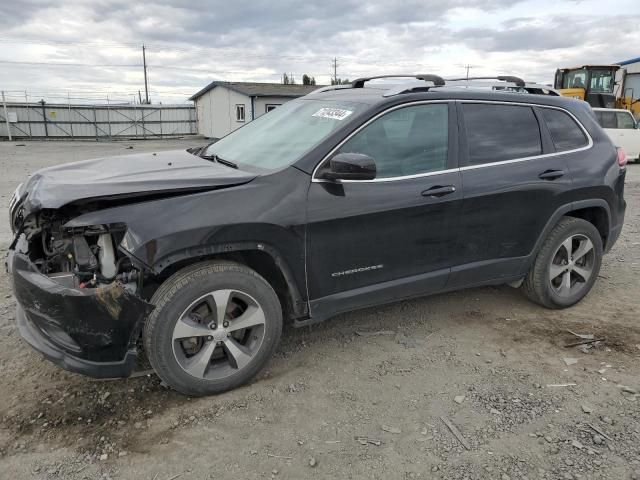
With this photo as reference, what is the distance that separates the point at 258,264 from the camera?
324 centimetres

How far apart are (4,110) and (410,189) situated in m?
39.2

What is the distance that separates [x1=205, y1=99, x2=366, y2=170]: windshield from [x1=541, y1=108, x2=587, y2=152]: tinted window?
5.81 feet

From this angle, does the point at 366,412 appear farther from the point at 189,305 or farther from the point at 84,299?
the point at 84,299

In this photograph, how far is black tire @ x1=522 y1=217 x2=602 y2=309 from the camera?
13.9ft

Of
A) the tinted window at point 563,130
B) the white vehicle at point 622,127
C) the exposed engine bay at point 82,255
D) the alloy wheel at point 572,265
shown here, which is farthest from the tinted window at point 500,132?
the white vehicle at point 622,127

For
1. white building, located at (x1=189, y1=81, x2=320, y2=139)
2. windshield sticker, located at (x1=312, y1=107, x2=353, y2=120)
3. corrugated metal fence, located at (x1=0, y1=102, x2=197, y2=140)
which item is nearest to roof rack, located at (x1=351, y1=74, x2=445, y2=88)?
windshield sticker, located at (x1=312, y1=107, x2=353, y2=120)

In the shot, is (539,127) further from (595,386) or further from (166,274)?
(166,274)

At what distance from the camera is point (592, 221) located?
15.1ft

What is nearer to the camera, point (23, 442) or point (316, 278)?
point (23, 442)

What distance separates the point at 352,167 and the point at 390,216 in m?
0.52

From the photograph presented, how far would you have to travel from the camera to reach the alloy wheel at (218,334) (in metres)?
2.93

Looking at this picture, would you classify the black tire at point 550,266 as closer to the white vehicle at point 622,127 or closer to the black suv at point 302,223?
the black suv at point 302,223

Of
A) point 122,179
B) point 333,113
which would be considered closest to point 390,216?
point 333,113

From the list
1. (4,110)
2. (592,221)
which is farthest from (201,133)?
(592,221)
